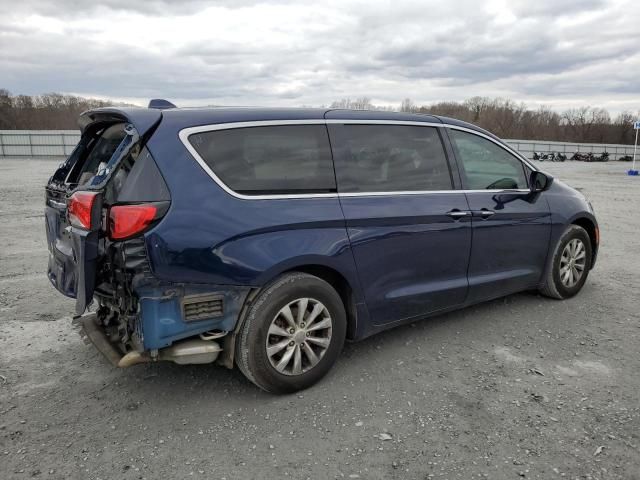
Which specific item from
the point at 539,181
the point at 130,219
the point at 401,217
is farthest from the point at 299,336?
the point at 539,181

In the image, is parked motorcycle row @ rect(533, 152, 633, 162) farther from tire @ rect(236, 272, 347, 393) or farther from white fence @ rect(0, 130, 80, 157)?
tire @ rect(236, 272, 347, 393)

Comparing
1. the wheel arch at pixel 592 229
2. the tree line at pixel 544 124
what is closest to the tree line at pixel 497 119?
the tree line at pixel 544 124

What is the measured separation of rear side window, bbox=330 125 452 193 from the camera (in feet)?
11.8

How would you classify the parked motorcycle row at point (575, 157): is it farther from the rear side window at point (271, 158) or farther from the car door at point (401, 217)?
the rear side window at point (271, 158)

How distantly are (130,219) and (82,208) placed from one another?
35 centimetres

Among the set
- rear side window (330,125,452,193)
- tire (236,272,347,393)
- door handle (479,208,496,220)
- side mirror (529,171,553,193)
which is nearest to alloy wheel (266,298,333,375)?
tire (236,272,347,393)

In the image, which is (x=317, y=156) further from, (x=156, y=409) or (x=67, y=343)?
(x=67, y=343)

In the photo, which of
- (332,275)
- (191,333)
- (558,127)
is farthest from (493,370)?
(558,127)

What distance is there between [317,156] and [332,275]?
2.67 feet

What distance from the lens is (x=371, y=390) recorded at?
3.44m

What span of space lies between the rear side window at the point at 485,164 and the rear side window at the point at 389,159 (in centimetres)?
23

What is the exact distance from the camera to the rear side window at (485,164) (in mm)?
4273

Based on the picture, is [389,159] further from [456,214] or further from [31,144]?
[31,144]

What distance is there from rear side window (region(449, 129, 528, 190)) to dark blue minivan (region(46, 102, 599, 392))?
0.08 ft
